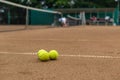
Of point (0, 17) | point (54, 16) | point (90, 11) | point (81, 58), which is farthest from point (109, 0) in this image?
point (81, 58)

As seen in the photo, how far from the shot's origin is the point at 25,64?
661cm

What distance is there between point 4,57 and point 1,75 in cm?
207

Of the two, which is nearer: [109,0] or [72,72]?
[72,72]


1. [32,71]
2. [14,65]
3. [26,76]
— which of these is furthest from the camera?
[14,65]

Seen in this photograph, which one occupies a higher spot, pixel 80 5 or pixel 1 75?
pixel 80 5

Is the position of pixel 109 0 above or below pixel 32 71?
above

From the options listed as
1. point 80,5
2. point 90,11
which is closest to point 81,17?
point 90,11

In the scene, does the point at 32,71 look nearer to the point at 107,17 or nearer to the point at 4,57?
the point at 4,57

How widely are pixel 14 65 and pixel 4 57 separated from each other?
1156mm

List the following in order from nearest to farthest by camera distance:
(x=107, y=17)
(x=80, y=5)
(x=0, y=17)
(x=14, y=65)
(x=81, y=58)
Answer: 1. (x=14, y=65)
2. (x=81, y=58)
3. (x=0, y=17)
4. (x=107, y=17)
5. (x=80, y=5)

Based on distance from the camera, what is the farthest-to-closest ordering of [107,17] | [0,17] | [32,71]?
[107,17] → [0,17] → [32,71]

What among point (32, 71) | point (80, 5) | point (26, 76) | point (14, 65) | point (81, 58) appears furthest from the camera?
point (80, 5)

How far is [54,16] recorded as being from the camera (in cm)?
4259

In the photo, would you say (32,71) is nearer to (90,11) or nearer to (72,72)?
(72,72)
